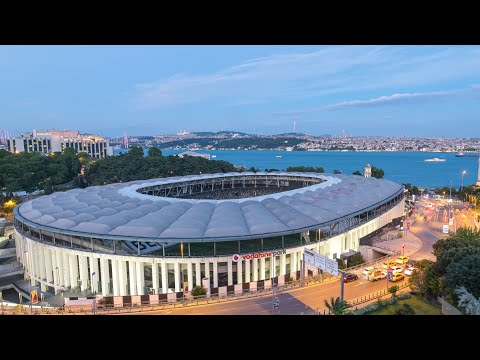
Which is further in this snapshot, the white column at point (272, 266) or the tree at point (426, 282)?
the white column at point (272, 266)

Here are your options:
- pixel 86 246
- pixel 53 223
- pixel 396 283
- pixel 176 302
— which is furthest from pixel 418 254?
pixel 53 223

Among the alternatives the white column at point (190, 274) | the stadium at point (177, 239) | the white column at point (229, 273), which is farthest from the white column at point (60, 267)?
the white column at point (229, 273)

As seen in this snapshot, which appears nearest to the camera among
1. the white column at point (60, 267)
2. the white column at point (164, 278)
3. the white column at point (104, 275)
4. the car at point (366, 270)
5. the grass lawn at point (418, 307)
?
the grass lawn at point (418, 307)

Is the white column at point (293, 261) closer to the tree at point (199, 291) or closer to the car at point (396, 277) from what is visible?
the car at point (396, 277)

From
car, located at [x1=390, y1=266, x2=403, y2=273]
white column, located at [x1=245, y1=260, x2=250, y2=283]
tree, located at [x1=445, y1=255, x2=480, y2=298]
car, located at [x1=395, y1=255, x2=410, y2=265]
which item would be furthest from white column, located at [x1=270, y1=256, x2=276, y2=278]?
tree, located at [x1=445, y1=255, x2=480, y2=298]

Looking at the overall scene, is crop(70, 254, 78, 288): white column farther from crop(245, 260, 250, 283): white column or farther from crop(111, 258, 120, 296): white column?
crop(245, 260, 250, 283): white column

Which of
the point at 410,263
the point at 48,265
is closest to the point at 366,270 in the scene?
the point at 410,263

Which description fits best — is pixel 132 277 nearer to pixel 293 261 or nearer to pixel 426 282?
pixel 293 261
